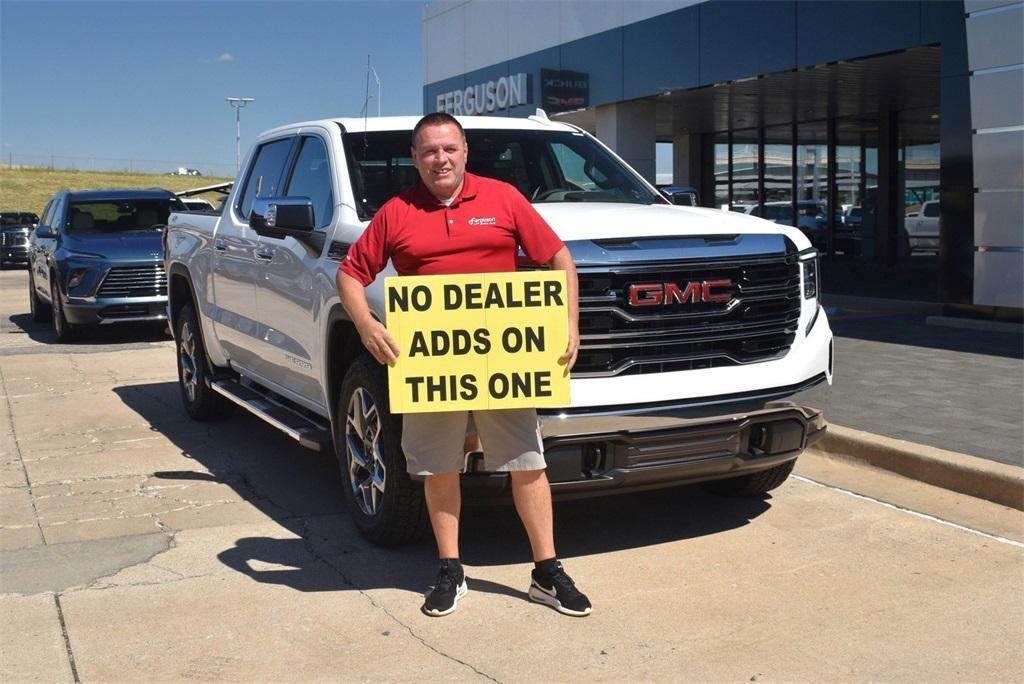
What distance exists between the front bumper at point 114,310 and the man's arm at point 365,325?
10062 millimetres

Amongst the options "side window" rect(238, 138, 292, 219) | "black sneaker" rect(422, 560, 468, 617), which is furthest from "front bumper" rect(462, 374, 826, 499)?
"side window" rect(238, 138, 292, 219)

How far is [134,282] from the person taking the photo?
14.0 m

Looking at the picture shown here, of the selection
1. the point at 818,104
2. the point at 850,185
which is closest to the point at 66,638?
the point at 818,104

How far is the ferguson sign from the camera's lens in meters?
24.0

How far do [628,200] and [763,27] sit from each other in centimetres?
1260

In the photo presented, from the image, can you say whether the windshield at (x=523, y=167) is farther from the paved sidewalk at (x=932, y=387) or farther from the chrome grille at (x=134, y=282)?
the chrome grille at (x=134, y=282)

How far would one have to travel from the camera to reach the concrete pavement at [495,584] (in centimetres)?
409

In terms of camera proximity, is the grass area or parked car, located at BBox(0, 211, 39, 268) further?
the grass area

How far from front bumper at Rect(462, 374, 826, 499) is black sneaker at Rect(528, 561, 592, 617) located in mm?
362

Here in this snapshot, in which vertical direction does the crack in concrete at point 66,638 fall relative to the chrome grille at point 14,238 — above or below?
below

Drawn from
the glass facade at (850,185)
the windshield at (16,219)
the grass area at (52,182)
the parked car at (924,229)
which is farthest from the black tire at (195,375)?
the grass area at (52,182)

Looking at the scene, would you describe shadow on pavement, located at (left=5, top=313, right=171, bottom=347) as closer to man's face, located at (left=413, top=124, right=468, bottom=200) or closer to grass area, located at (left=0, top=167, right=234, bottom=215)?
man's face, located at (left=413, top=124, right=468, bottom=200)

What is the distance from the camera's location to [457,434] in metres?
4.57

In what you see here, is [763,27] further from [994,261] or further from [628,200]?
[628,200]
